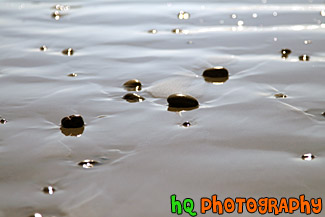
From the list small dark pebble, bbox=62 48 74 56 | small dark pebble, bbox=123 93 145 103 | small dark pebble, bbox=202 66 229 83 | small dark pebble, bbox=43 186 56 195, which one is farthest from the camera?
small dark pebble, bbox=62 48 74 56

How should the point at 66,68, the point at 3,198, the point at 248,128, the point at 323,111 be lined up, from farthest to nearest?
the point at 66,68
the point at 323,111
the point at 248,128
the point at 3,198

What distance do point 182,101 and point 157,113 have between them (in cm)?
16

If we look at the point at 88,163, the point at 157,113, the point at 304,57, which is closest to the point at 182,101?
the point at 157,113

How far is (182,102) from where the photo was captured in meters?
2.38

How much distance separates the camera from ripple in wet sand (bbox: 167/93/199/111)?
237 centimetres

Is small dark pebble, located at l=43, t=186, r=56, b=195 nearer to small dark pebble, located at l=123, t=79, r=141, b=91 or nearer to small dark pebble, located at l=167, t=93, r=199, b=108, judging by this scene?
small dark pebble, located at l=167, t=93, r=199, b=108

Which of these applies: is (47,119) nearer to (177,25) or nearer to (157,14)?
(177,25)

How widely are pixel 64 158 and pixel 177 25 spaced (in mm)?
2500

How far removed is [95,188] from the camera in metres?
1.64

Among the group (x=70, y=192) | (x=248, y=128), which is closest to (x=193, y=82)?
(x=248, y=128)

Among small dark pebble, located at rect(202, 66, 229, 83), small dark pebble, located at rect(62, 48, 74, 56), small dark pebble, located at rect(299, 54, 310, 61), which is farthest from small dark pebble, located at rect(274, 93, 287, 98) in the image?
small dark pebble, located at rect(62, 48, 74, 56)

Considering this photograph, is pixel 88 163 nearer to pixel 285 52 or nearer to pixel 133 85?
pixel 133 85

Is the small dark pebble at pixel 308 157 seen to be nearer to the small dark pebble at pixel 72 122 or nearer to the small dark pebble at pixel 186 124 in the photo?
the small dark pebble at pixel 186 124

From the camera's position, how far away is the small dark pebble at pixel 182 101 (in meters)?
2.37
